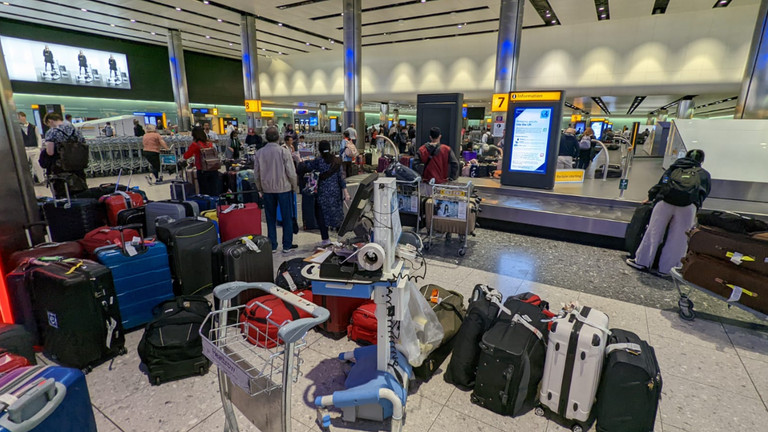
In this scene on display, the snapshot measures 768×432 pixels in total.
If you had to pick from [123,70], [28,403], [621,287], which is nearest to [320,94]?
[123,70]

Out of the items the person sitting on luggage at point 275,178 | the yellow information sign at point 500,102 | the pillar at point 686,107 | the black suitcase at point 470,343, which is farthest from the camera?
the pillar at point 686,107

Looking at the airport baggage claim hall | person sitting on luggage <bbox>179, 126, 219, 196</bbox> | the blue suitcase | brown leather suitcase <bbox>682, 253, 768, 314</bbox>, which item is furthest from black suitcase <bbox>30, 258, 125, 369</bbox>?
brown leather suitcase <bbox>682, 253, 768, 314</bbox>

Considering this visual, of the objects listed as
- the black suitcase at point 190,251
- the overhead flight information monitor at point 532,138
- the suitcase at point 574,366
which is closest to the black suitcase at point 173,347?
the black suitcase at point 190,251

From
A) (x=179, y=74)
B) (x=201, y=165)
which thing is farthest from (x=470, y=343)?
(x=179, y=74)

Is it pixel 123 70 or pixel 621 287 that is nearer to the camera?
pixel 621 287

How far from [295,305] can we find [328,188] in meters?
3.66

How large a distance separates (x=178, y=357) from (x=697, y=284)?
455cm

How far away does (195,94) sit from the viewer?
Answer: 88.5 ft

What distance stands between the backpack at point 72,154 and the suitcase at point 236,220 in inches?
103

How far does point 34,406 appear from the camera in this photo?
1.38 m

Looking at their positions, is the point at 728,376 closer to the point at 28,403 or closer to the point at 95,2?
the point at 28,403

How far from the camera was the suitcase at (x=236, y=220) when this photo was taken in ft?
15.0

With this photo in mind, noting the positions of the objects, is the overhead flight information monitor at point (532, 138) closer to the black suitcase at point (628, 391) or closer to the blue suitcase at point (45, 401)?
the black suitcase at point (628, 391)

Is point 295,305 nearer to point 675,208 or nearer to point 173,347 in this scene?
point 173,347
